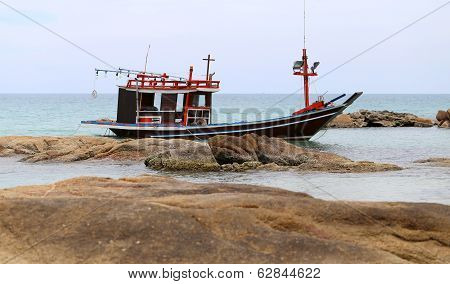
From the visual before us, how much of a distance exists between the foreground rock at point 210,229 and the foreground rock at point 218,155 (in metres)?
14.3

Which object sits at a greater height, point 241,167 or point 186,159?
point 186,159

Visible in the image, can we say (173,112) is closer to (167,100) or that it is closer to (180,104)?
(167,100)

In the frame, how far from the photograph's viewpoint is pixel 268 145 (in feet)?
77.8

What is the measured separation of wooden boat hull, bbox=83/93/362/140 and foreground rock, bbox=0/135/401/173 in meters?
Answer: 8.18

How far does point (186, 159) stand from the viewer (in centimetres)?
2242

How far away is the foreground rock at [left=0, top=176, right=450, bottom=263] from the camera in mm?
5637

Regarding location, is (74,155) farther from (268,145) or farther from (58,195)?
(58,195)

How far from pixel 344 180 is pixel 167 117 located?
18245mm

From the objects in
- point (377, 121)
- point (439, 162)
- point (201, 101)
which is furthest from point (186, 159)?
point (377, 121)

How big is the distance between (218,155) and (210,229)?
54.3ft

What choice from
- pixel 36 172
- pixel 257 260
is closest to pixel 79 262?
pixel 257 260

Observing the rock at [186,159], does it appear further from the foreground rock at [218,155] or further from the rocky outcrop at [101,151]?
the rocky outcrop at [101,151]

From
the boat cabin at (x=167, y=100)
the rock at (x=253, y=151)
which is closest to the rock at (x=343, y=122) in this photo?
the boat cabin at (x=167, y=100)

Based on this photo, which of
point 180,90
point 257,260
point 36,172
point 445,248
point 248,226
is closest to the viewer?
point 257,260
